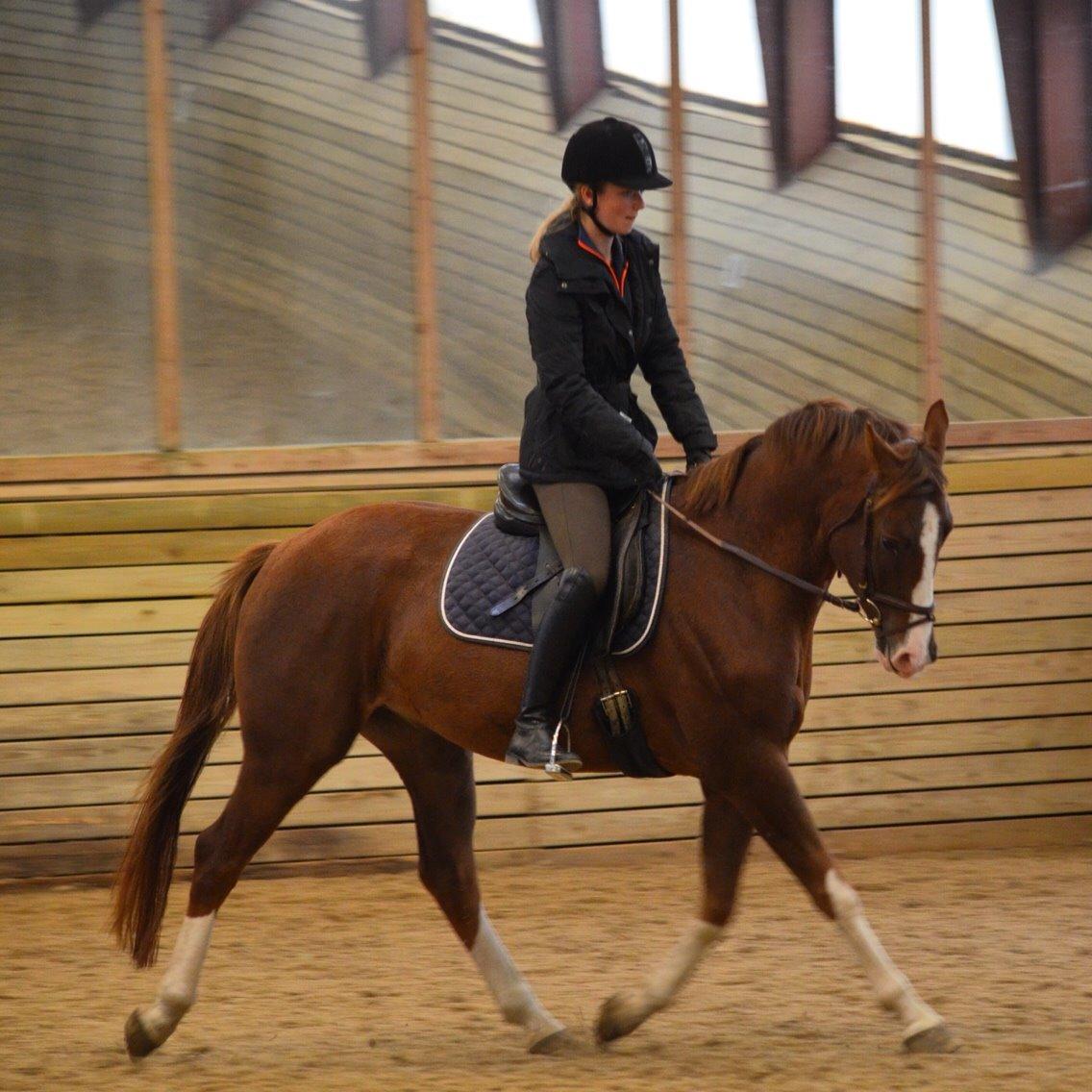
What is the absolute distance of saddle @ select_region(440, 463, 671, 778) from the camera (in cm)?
416

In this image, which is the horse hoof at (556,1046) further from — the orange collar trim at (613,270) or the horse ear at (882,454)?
the orange collar trim at (613,270)

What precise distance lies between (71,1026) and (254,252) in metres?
3.50

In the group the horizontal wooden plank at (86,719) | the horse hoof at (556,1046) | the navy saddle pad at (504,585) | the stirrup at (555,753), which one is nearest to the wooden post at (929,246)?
the navy saddle pad at (504,585)

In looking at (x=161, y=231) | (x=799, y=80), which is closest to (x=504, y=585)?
(x=161, y=231)

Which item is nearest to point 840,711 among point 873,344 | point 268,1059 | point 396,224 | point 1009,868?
point 1009,868

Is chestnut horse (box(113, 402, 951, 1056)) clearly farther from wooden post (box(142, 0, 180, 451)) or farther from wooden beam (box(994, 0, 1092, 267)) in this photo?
wooden beam (box(994, 0, 1092, 267))

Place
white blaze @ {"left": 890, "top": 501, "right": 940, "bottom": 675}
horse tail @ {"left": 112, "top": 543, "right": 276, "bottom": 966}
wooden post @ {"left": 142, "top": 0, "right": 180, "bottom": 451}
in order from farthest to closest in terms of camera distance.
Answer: wooden post @ {"left": 142, "top": 0, "right": 180, "bottom": 451}
horse tail @ {"left": 112, "top": 543, "right": 276, "bottom": 966}
white blaze @ {"left": 890, "top": 501, "right": 940, "bottom": 675}

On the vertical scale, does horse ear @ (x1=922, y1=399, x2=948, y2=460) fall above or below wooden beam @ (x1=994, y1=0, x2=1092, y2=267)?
below

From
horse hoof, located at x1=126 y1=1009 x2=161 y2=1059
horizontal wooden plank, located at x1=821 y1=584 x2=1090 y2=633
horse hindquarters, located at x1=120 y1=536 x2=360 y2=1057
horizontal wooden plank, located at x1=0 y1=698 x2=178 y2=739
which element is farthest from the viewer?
horizontal wooden plank, located at x1=821 y1=584 x2=1090 y2=633

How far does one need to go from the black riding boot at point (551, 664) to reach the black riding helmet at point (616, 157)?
1054 mm

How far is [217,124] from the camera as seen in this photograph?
22.2 ft

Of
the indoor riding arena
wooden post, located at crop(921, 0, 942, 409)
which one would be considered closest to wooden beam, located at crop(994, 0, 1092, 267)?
the indoor riding arena

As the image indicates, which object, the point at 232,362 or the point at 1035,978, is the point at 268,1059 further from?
the point at 232,362

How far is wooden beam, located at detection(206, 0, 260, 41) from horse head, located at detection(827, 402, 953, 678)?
4.14 metres
